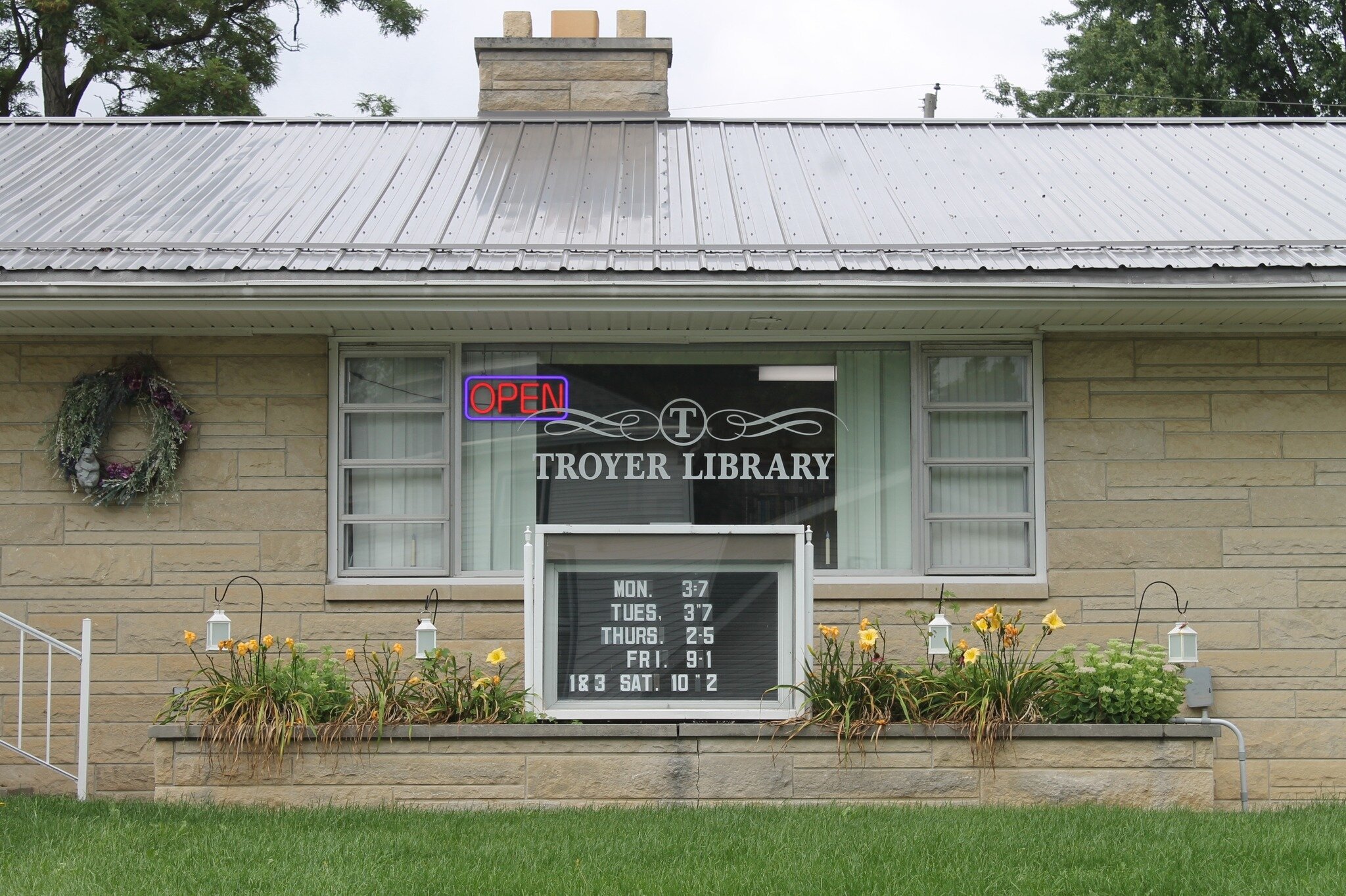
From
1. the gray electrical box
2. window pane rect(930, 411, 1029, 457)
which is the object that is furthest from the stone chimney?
the gray electrical box

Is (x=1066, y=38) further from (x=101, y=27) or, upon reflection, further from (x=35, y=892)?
(x=35, y=892)

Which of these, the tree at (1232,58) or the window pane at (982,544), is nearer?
the window pane at (982,544)

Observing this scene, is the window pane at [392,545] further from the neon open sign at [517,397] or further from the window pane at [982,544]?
the window pane at [982,544]

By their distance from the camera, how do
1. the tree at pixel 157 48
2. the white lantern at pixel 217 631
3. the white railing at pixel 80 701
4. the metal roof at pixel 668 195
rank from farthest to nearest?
1. the tree at pixel 157 48
2. the metal roof at pixel 668 195
3. the white lantern at pixel 217 631
4. the white railing at pixel 80 701

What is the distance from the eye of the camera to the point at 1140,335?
813 centimetres

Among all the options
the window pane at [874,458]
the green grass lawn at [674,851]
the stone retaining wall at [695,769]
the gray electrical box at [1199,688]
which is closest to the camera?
the green grass lawn at [674,851]

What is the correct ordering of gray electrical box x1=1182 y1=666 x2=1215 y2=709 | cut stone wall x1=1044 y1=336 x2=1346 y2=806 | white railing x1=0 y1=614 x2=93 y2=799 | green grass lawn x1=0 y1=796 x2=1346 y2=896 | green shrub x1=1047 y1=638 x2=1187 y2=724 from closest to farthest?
green grass lawn x1=0 y1=796 x2=1346 y2=896 < green shrub x1=1047 y1=638 x2=1187 y2=724 < white railing x1=0 y1=614 x2=93 y2=799 < gray electrical box x1=1182 y1=666 x2=1215 y2=709 < cut stone wall x1=1044 y1=336 x2=1346 y2=806

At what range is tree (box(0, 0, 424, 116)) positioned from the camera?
20.3m

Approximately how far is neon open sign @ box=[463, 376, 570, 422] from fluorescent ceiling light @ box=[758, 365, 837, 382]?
50.3 inches

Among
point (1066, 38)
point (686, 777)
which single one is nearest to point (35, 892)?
point (686, 777)

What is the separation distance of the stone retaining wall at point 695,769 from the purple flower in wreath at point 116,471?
1.89 m

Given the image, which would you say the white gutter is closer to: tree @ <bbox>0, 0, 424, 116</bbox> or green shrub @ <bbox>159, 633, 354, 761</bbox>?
green shrub @ <bbox>159, 633, 354, 761</bbox>

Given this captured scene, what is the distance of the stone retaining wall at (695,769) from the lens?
6684 millimetres

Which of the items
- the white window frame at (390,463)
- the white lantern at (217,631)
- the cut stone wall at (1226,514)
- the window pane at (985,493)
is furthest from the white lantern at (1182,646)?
the white lantern at (217,631)
